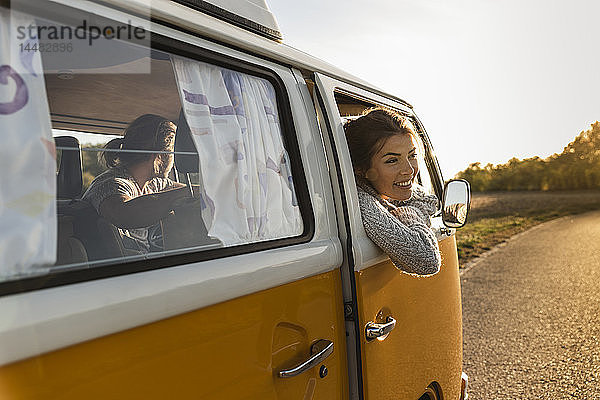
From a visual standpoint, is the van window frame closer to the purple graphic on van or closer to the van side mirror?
the purple graphic on van

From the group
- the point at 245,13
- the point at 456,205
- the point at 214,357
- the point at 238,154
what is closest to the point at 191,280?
the point at 214,357

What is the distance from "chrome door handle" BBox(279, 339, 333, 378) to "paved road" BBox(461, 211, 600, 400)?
11.5 ft

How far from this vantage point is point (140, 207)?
1.96 meters

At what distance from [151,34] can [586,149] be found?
35.8 meters

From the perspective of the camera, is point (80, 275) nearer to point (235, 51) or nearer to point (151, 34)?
point (151, 34)

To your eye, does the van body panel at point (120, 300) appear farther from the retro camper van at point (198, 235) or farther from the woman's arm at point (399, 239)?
the woman's arm at point (399, 239)

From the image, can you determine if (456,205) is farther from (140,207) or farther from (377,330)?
(140,207)

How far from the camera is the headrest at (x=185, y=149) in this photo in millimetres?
1771

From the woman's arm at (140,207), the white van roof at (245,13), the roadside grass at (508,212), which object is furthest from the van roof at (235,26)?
the roadside grass at (508,212)

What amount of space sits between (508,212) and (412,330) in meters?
24.7

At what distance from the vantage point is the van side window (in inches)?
63.1

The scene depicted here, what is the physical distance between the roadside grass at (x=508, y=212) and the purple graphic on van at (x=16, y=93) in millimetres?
11961

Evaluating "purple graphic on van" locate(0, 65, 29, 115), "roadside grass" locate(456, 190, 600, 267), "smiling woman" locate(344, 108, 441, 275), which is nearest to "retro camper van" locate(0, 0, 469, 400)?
"purple graphic on van" locate(0, 65, 29, 115)

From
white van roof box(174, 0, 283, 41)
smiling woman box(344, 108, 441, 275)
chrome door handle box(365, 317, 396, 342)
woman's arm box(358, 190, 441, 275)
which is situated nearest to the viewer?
white van roof box(174, 0, 283, 41)
